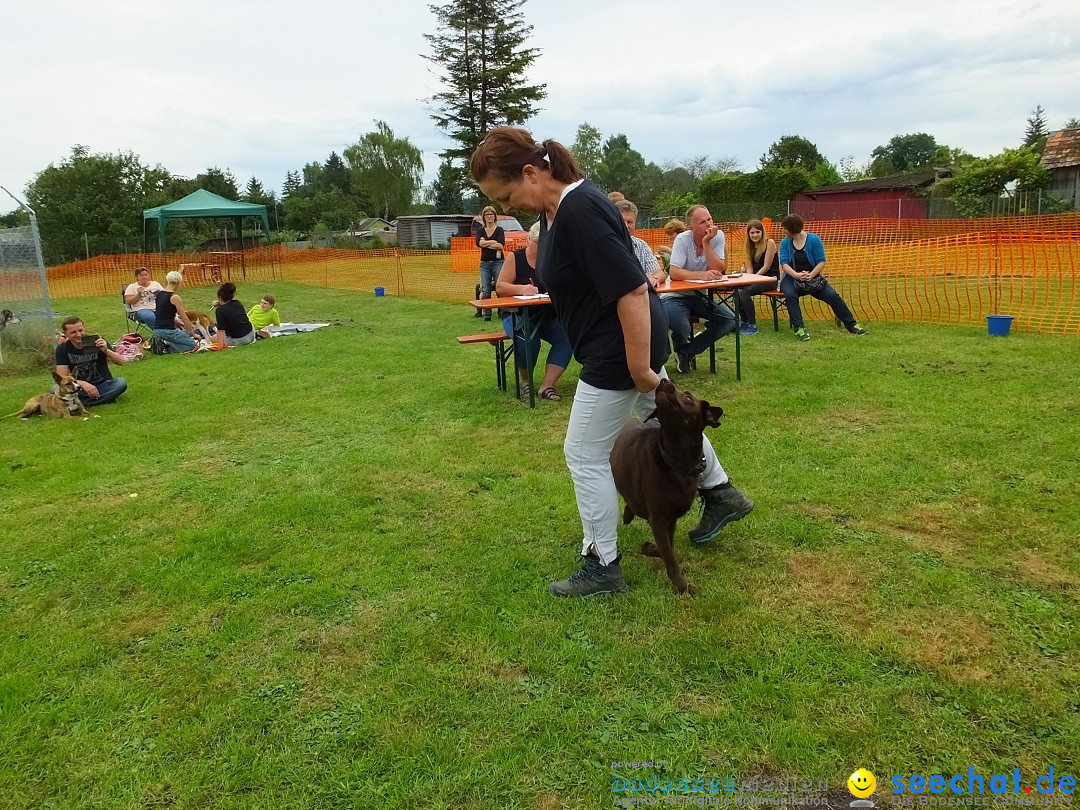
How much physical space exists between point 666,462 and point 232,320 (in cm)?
943

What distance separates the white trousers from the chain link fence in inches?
368

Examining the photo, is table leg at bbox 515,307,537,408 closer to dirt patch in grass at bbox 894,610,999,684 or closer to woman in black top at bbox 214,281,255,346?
dirt patch in grass at bbox 894,610,999,684

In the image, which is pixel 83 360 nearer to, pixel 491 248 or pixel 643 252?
pixel 643 252

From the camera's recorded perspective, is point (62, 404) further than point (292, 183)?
No

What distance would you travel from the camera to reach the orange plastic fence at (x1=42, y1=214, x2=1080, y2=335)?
9.66 metres

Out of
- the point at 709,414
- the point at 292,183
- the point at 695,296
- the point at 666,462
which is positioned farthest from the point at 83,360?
the point at 292,183

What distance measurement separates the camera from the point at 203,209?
22875 mm

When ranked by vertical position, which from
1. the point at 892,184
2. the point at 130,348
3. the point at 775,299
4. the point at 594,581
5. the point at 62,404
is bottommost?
the point at 594,581

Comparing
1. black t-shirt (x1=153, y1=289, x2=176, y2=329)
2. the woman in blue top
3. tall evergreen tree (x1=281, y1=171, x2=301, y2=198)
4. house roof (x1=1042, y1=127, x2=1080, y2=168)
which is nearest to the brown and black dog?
black t-shirt (x1=153, y1=289, x2=176, y2=329)

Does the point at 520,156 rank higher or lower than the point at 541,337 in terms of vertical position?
higher

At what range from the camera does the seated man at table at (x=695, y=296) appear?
6.53 meters

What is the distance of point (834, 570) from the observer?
3.04 metres
